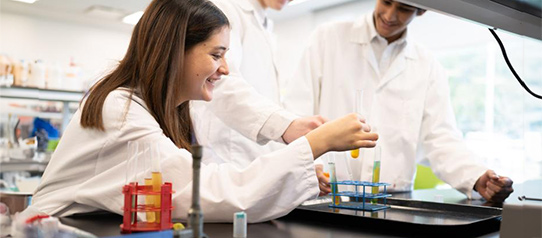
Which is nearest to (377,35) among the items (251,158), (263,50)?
(263,50)

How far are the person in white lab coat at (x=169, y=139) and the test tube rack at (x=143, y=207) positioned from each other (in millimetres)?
120

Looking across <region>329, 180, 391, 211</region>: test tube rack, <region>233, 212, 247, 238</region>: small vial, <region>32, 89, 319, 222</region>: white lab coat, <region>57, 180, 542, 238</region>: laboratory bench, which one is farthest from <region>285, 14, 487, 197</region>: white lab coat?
<region>233, 212, 247, 238</region>: small vial

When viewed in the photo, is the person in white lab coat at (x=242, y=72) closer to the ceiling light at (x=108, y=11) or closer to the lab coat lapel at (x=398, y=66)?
the lab coat lapel at (x=398, y=66)

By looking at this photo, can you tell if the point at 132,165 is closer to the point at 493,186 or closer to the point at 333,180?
the point at 333,180

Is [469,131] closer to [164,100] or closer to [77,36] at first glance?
[77,36]

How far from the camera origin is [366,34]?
1.92 m

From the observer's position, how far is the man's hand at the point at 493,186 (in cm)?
140

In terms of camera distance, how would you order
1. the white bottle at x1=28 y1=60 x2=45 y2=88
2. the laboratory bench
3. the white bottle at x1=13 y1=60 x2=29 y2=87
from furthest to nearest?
1. the white bottle at x1=28 y1=60 x2=45 y2=88
2. the white bottle at x1=13 y1=60 x2=29 y2=87
3. the laboratory bench

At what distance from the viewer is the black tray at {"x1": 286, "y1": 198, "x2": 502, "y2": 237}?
0.88m

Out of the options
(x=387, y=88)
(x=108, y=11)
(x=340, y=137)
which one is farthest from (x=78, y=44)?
(x=340, y=137)

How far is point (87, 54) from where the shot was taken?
18.4 feet

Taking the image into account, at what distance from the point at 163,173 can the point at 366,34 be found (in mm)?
1223

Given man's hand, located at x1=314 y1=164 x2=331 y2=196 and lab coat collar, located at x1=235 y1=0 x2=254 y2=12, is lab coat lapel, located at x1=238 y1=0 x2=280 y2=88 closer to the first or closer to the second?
lab coat collar, located at x1=235 y1=0 x2=254 y2=12

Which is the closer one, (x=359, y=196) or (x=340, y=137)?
(x=340, y=137)
